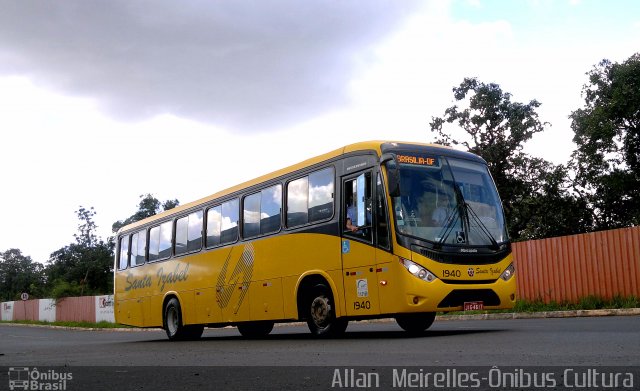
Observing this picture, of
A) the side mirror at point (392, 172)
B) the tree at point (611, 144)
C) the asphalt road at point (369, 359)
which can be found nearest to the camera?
the asphalt road at point (369, 359)

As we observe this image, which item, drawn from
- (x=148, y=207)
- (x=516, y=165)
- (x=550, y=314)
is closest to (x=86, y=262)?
(x=148, y=207)

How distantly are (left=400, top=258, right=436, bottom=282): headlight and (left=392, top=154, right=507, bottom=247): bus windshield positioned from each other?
17.7 inches

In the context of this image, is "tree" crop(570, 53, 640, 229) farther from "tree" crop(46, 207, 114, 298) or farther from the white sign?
"tree" crop(46, 207, 114, 298)

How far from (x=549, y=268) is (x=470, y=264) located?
11669 mm

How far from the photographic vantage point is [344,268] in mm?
11727

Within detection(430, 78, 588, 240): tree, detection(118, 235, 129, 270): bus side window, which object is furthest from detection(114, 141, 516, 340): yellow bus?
detection(430, 78, 588, 240): tree

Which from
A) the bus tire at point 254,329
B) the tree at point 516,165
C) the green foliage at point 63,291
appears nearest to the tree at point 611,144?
the tree at point 516,165

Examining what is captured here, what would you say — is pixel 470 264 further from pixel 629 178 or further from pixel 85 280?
pixel 85 280

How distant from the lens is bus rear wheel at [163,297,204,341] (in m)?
16.9

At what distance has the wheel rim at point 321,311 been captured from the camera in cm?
1209

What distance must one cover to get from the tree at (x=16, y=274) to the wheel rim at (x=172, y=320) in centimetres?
8441

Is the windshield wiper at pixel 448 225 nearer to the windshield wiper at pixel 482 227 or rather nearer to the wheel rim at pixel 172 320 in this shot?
the windshield wiper at pixel 482 227

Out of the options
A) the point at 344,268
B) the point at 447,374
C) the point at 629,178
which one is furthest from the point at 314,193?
the point at 629,178

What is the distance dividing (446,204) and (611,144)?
27294 millimetres
